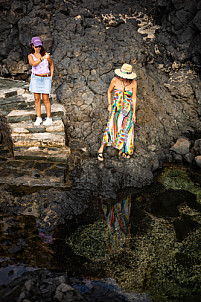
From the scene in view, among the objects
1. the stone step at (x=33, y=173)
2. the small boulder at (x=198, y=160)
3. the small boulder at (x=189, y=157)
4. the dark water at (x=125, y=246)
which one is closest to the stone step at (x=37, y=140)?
the stone step at (x=33, y=173)

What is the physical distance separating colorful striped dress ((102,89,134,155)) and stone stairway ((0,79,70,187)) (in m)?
1.01

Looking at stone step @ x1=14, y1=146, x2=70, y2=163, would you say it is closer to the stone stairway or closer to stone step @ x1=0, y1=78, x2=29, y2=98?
the stone stairway

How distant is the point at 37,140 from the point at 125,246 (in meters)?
2.97

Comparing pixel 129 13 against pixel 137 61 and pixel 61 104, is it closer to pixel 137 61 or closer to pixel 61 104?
pixel 137 61

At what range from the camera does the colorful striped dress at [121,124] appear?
17.6 ft

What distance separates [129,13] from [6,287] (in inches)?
323

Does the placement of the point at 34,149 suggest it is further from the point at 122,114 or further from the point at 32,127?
the point at 122,114

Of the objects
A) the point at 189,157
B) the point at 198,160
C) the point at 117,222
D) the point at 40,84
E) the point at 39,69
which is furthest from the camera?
the point at 189,157

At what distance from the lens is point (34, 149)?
566 cm

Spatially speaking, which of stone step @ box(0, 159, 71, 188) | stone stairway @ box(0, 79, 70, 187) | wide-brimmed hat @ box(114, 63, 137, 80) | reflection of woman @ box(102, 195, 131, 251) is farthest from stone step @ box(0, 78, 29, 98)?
reflection of woman @ box(102, 195, 131, 251)

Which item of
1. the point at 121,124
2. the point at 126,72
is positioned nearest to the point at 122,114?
the point at 121,124

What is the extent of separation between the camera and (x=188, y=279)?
3.39 metres

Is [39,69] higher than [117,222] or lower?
higher

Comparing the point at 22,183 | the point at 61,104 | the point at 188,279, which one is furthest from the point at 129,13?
the point at 188,279
